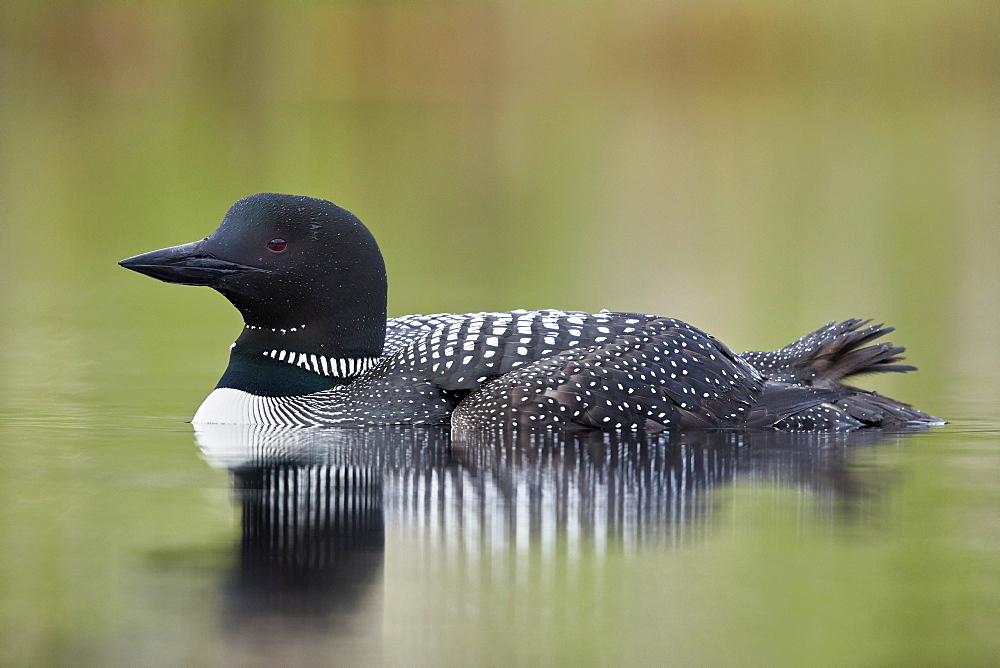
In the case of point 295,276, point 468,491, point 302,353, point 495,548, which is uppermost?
point 295,276

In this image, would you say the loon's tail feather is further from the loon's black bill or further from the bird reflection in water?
the loon's black bill

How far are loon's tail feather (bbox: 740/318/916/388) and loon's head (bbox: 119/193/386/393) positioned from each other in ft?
5.20

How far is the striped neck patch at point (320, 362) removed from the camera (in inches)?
201

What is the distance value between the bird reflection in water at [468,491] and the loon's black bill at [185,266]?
53 centimetres

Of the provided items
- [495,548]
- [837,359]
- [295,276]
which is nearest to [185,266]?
[295,276]

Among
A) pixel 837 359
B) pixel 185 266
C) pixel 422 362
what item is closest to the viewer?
pixel 185 266

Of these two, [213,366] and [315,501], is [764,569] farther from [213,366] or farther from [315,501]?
[213,366]

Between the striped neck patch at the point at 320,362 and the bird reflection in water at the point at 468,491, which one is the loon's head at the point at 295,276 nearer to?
the striped neck patch at the point at 320,362

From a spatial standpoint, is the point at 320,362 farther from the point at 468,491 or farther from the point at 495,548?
the point at 495,548

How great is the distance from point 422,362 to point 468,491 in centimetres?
112

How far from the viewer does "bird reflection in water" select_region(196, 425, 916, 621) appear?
10.6 feet

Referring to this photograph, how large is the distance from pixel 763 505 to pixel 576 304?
4761mm

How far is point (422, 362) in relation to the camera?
16.5 feet

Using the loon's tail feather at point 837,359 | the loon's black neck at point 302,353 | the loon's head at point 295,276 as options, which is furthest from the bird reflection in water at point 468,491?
the loon's tail feather at point 837,359
